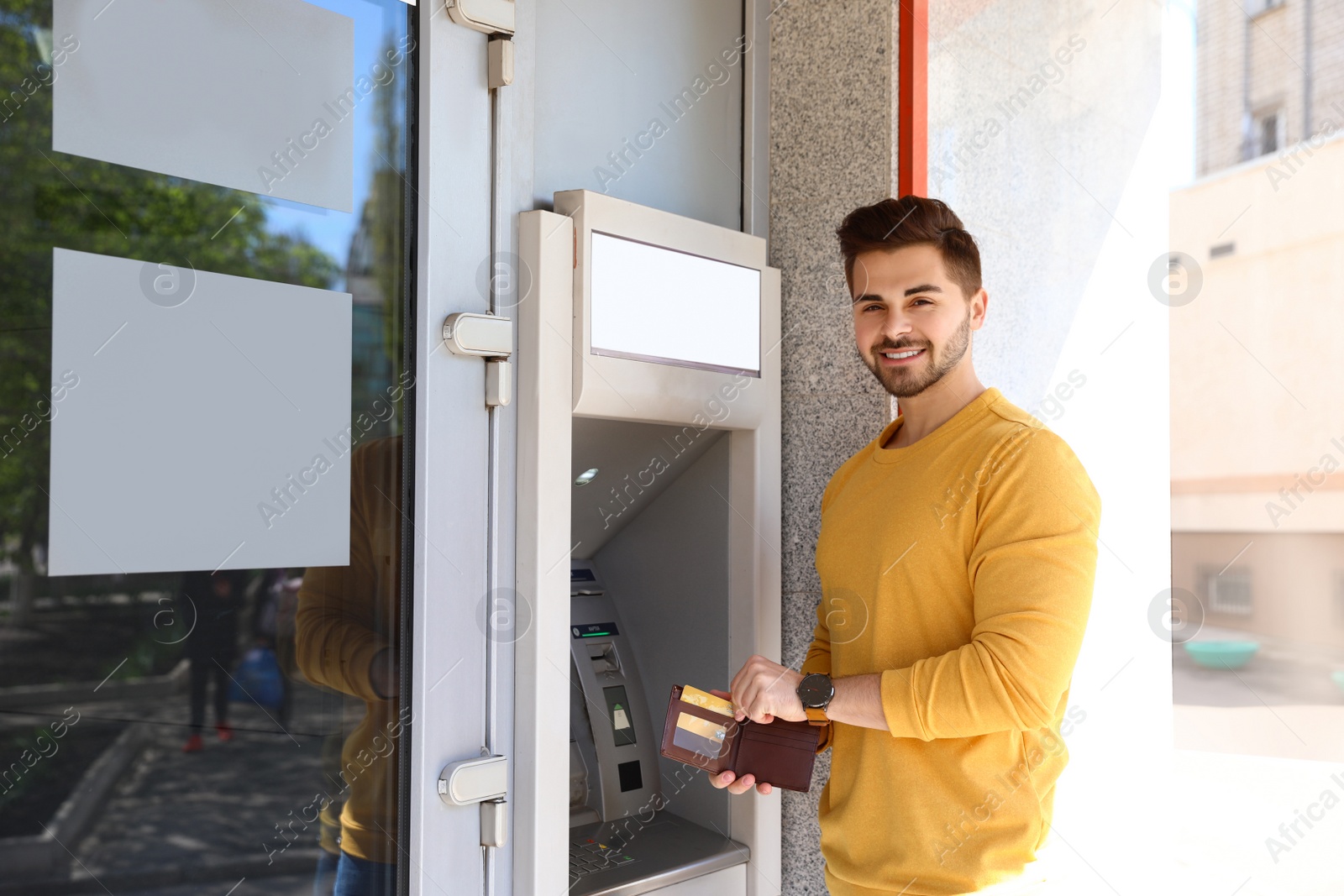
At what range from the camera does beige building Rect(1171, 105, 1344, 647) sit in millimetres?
2020

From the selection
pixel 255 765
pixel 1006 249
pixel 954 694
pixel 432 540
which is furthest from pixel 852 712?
pixel 1006 249

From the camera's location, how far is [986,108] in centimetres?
250

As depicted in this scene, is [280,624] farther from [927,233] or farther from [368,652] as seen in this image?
[927,233]

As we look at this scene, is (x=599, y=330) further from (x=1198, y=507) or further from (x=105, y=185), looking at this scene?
(x=1198, y=507)

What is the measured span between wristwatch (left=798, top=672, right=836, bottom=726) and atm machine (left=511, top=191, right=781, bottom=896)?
48cm

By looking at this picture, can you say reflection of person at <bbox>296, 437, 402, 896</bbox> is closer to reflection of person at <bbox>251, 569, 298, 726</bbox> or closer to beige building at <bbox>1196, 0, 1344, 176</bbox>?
reflection of person at <bbox>251, 569, 298, 726</bbox>

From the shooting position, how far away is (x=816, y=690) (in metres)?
1.77

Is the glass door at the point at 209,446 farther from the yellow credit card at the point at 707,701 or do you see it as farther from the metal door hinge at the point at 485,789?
the yellow credit card at the point at 707,701

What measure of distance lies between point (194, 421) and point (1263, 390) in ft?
6.96

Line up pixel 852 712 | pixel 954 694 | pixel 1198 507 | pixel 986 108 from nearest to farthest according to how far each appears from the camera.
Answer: pixel 954 694 < pixel 852 712 < pixel 1198 507 < pixel 986 108

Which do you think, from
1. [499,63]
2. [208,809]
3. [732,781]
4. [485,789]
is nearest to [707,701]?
[732,781]

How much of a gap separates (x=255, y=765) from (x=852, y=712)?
1.01 metres

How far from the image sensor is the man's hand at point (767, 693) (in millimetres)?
1813

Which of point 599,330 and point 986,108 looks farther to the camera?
point 986,108
